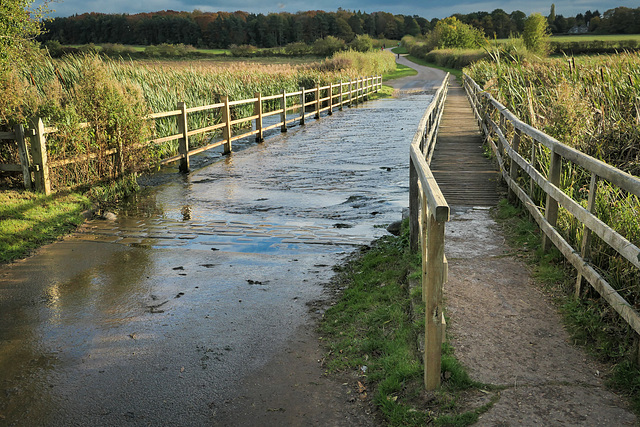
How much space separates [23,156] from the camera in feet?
28.1

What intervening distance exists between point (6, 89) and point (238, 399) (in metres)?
7.34

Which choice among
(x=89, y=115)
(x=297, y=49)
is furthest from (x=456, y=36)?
(x=89, y=115)

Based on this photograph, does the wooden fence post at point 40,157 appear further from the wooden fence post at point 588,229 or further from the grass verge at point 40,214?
the wooden fence post at point 588,229

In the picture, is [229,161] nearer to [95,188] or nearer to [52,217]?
[95,188]

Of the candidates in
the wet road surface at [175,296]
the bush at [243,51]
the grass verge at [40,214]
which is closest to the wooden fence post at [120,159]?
the grass verge at [40,214]

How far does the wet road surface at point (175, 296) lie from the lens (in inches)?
152

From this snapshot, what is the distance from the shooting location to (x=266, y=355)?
4426mm

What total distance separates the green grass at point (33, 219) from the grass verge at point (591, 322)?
18.8ft

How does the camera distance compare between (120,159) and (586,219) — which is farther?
(120,159)

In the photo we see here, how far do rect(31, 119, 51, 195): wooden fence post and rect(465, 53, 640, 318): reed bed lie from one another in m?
6.77

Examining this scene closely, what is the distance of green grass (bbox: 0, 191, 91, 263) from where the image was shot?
705 centimetres

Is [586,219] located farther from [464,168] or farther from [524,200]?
[464,168]

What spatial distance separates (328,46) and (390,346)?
6786cm

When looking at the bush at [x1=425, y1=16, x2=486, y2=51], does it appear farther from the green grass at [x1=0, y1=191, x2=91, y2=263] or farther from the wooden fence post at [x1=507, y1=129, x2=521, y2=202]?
the green grass at [x1=0, y1=191, x2=91, y2=263]
